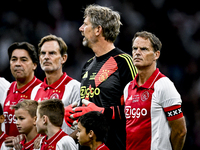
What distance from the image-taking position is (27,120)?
282 centimetres

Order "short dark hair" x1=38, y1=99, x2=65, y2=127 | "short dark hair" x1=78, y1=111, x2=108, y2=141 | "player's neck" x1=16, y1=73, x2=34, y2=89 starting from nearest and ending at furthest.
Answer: "short dark hair" x1=78, y1=111, x2=108, y2=141
"short dark hair" x1=38, y1=99, x2=65, y2=127
"player's neck" x1=16, y1=73, x2=34, y2=89

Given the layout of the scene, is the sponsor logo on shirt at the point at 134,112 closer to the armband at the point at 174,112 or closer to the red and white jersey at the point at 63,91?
the armband at the point at 174,112

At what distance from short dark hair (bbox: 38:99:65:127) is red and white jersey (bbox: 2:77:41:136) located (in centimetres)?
59

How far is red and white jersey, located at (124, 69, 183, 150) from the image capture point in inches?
73.6

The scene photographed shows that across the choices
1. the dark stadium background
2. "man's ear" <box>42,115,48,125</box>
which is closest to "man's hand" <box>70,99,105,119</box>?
"man's ear" <box>42,115,48,125</box>

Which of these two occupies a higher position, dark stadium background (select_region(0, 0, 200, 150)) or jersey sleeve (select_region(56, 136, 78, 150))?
dark stadium background (select_region(0, 0, 200, 150))

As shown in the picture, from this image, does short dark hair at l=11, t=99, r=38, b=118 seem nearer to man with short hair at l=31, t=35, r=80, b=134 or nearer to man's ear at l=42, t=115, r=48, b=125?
man with short hair at l=31, t=35, r=80, b=134

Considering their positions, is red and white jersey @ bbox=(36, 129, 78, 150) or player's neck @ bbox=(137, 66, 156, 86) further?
red and white jersey @ bbox=(36, 129, 78, 150)

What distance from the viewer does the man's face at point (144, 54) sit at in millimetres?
2004

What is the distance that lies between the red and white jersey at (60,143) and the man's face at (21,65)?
2.84ft

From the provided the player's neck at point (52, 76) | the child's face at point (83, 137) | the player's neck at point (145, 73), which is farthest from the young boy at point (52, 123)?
the player's neck at point (145, 73)

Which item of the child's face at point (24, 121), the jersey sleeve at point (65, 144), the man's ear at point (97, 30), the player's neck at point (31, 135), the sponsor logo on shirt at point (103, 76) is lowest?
the jersey sleeve at point (65, 144)

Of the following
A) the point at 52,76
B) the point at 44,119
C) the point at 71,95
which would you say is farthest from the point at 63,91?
the point at 44,119

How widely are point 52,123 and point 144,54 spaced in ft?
3.44
